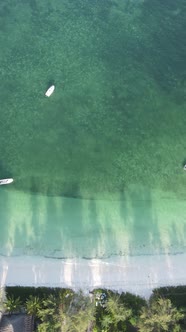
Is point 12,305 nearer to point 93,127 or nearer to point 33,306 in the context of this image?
point 33,306

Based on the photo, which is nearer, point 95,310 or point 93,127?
point 95,310

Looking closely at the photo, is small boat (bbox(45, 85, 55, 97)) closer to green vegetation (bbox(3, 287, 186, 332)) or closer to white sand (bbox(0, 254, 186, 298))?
white sand (bbox(0, 254, 186, 298))

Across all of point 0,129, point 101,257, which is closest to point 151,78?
point 0,129

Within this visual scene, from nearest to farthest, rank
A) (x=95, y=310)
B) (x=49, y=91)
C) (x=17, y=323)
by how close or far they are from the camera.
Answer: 1. (x=17, y=323)
2. (x=95, y=310)
3. (x=49, y=91)

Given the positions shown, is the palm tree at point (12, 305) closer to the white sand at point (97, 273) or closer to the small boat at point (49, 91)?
the white sand at point (97, 273)

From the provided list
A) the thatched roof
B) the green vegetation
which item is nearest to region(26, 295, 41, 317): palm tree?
the green vegetation

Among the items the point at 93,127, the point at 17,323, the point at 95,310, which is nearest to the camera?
the point at 17,323

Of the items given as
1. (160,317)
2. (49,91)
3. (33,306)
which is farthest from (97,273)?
(49,91)

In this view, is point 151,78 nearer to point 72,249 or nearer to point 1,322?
point 72,249
